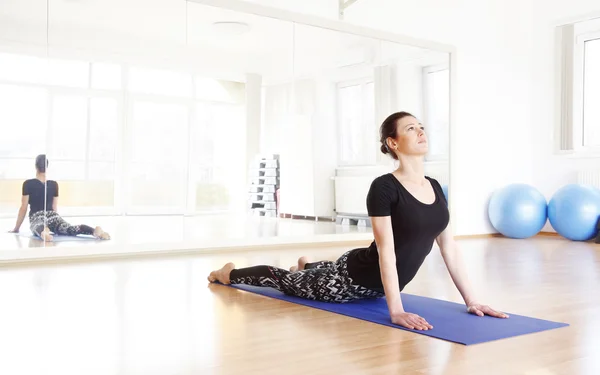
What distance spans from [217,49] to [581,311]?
3.63 meters

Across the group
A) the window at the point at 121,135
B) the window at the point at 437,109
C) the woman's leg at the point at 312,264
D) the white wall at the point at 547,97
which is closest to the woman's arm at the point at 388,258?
the woman's leg at the point at 312,264

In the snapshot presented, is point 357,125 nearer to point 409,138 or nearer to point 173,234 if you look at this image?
point 173,234

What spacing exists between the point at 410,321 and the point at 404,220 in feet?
1.35

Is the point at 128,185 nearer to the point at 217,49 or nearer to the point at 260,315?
the point at 217,49

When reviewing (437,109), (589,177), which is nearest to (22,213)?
(437,109)

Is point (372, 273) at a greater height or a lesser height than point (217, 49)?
lesser

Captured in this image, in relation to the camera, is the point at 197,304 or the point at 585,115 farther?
the point at 585,115

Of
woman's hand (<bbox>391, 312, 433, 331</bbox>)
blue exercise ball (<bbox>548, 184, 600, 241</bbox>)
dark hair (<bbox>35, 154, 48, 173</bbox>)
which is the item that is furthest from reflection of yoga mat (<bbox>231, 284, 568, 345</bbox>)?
blue exercise ball (<bbox>548, 184, 600, 241</bbox>)

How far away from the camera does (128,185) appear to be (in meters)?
4.80

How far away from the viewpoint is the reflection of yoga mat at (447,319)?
2.27 m

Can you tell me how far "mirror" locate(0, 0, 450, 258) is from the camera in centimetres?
450

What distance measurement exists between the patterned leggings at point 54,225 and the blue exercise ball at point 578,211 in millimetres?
4940

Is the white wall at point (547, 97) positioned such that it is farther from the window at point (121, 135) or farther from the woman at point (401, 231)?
the woman at point (401, 231)

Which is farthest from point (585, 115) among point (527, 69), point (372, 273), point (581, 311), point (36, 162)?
point (36, 162)
